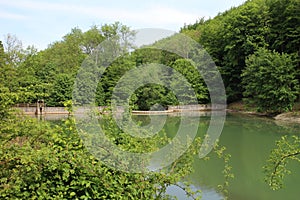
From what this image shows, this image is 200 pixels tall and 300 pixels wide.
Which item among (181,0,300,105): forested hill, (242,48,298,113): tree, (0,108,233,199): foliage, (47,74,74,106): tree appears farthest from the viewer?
(181,0,300,105): forested hill

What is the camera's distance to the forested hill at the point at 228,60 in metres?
20.0

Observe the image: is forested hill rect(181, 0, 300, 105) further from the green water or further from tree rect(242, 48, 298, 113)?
the green water

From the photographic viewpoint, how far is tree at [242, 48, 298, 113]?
1934cm

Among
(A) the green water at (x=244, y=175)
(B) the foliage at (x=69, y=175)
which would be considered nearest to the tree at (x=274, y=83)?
(A) the green water at (x=244, y=175)

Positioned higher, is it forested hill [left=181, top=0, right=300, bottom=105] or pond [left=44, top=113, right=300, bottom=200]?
forested hill [left=181, top=0, right=300, bottom=105]

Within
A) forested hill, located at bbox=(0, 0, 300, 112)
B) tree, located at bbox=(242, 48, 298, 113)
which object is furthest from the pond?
forested hill, located at bbox=(0, 0, 300, 112)

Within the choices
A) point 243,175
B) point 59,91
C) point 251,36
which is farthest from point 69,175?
point 251,36

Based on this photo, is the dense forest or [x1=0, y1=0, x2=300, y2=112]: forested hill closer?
the dense forest

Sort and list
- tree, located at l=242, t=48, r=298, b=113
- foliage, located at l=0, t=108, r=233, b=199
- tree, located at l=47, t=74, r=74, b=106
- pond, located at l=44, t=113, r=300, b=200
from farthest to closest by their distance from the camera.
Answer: tree, located at l=47, t=74, r=74, b=106 < tree, located at l=242, t=48, r=298, b=113 < pond, located at l=44, t=113, r=300, b=200 < foliage, located at l=0, t=108, r=233, b=199

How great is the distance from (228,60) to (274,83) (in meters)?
9.41

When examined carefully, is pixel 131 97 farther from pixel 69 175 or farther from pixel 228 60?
pixel 228 60

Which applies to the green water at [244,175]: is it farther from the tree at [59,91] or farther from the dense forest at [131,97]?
the tree at [59,91]

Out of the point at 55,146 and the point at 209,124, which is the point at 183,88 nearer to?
the point at 209,124

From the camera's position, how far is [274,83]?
1980 cm
